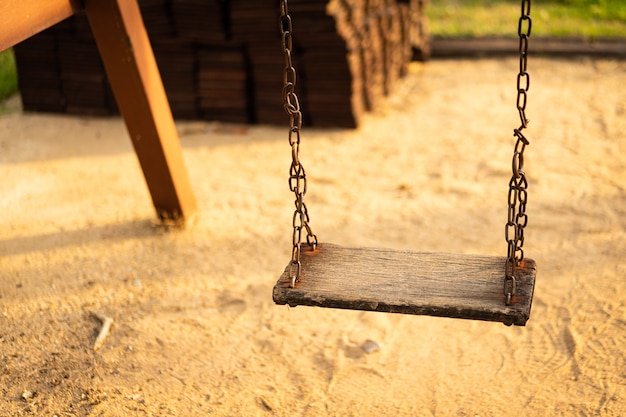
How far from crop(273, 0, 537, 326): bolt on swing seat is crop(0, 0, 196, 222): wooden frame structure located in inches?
64.0

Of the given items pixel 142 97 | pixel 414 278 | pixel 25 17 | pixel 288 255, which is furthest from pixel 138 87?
pixel 414 278

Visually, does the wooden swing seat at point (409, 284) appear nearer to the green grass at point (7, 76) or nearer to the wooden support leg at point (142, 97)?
the wooden support leg at point (142, 97)

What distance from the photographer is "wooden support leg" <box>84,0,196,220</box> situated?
4.37 meters

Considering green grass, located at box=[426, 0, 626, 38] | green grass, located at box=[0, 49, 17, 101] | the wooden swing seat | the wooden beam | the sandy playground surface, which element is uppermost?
the wooden beam

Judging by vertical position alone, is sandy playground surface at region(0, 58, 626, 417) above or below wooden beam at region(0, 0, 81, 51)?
below

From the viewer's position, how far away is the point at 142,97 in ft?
14.9

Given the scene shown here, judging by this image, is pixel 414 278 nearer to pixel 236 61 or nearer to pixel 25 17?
pixel 25 17

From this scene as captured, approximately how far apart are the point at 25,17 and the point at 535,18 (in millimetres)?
6950

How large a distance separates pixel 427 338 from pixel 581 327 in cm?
82

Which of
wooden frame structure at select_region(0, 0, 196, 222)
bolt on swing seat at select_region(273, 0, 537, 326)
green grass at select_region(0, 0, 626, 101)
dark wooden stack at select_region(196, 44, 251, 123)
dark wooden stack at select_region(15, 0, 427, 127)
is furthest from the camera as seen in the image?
green grass at select_region(0, 0, 626, 101)

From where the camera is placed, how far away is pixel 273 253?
4.75 metres

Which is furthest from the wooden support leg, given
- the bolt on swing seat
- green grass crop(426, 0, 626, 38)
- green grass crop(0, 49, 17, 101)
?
green grass crop(426, 0, 626, 38)

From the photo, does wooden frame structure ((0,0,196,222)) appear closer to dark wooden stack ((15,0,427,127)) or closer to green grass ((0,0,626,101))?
dark wooden stack ((15,0,427,127))

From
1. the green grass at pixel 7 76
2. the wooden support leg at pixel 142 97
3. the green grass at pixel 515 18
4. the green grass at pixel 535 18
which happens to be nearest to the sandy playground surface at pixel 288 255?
the wooden support leg at pixel 142 97
